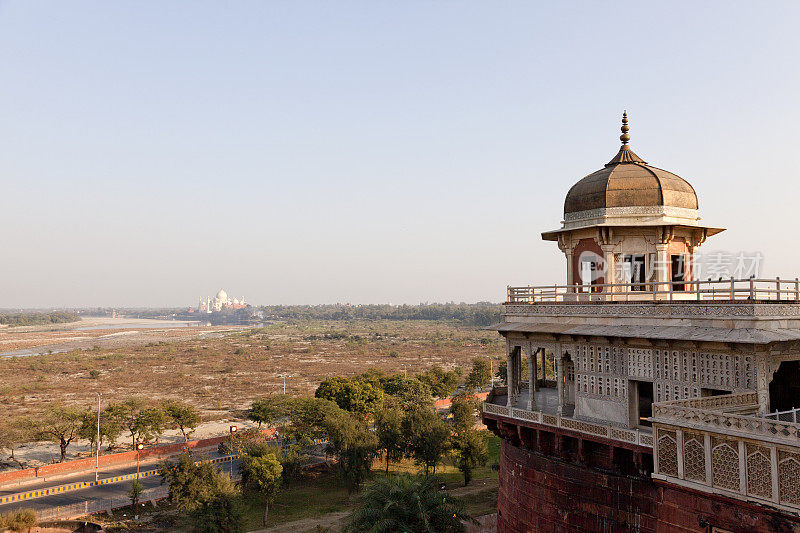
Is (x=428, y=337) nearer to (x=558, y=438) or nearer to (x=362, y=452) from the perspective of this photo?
(x=362, y=452)

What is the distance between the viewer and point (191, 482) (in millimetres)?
26078

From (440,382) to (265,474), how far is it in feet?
103

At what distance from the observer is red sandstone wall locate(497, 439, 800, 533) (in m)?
11.2

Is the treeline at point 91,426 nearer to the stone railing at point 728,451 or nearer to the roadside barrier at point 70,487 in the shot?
the roadside barrier at point 70,487

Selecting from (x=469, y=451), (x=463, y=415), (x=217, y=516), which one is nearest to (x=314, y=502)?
(x=217, y=516)

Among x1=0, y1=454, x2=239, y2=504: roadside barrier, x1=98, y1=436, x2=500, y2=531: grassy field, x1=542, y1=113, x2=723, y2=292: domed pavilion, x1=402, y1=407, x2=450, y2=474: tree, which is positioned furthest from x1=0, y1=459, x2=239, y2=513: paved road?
x1=542, y1=113, x2=723, y2=292: domed pavilion

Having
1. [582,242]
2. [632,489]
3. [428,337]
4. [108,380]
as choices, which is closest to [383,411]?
[582,242]

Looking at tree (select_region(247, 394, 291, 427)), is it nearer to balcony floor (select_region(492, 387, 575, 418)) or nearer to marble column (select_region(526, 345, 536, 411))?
balcony floor (select_region(492, 387, 575, 418))

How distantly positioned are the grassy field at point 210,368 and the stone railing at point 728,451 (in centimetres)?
4856

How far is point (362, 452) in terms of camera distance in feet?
105

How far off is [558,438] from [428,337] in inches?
5252

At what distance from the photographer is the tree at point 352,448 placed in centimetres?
3172

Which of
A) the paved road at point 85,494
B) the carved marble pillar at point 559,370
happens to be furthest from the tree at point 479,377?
→ the carved marble pillar at point 559,370

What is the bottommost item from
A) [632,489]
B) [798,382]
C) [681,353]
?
[632,489]
